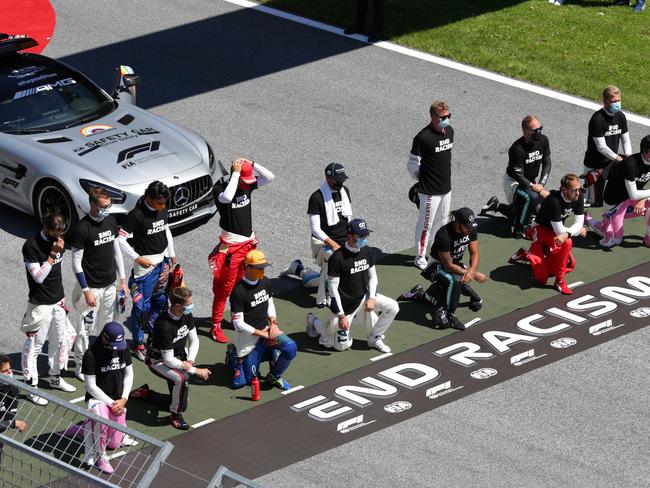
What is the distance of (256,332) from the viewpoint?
12484 millimetres

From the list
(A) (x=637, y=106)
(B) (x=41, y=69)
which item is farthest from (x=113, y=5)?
(A) (x=637, y=106)

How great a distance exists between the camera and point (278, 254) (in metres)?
15.7

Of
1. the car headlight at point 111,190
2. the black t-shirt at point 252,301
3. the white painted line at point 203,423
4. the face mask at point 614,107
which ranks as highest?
the face mask at point 614,107

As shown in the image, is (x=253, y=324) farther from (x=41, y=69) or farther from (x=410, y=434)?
(x=41, y=69)

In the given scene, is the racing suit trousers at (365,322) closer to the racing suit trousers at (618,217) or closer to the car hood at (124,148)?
the car hood at (124,148)

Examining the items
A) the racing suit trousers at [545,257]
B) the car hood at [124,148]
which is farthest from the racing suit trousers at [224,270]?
the racing suit trousers at [545,257]

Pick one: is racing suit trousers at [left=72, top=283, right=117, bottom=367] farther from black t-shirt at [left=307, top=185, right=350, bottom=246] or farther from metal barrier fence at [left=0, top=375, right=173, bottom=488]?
black t-shirt at [left=307, top=185, right=350, bottom=246]

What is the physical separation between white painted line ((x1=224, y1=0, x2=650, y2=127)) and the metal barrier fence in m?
10.9

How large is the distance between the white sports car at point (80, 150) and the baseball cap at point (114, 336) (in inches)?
159

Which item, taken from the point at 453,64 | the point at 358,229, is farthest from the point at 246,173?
the point at 453,64

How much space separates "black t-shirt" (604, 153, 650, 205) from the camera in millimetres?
15633

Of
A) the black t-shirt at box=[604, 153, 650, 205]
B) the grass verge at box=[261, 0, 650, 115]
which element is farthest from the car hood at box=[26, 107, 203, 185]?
the grass verge at box=[261, 0, 650, 115]

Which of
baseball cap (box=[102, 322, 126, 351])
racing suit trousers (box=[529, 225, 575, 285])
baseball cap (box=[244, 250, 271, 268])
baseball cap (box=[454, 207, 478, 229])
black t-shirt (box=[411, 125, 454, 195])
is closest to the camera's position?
baseball cap (box=[102, 322, 126, 351])

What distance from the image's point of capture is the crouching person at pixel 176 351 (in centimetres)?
1188
